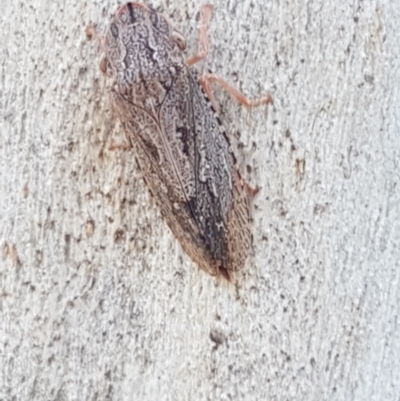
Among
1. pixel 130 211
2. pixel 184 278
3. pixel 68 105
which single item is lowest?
pixel 184 278

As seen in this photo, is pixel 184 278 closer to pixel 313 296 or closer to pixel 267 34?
pixel 313 296

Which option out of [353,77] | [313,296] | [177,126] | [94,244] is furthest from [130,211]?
[353,77]

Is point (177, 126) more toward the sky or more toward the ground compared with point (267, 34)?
more toward the ground

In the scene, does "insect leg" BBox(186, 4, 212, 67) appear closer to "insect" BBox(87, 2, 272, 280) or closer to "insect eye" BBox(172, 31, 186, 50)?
"insect" BBox(87, 2, 272, 280)

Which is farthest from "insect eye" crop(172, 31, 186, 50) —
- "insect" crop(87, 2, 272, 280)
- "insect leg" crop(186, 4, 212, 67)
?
"insect leg" crop(186, 4, 212, 67)

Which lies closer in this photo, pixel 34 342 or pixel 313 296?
pixel 313 296

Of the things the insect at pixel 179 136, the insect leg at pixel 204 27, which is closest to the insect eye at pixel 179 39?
the insect at pixel 179 136

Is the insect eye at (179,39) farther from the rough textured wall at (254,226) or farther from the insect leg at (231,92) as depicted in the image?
the insect leg at (231,92)
